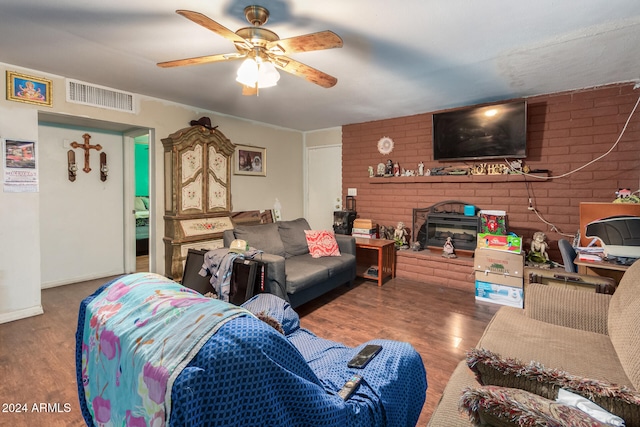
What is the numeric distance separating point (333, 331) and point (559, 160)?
3.15 metres

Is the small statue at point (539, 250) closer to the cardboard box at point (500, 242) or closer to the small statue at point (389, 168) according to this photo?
the cardboard box at point (500, 242)

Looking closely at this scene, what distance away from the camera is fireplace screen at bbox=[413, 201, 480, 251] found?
13.5 ft

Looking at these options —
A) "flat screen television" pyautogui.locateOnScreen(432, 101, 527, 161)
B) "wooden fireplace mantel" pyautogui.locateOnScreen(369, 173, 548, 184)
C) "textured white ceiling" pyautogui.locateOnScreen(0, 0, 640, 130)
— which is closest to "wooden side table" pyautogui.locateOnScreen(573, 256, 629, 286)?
"wooden fireplace mantel" pyautogui.locateOnScreen(369, 173, 548, 184)

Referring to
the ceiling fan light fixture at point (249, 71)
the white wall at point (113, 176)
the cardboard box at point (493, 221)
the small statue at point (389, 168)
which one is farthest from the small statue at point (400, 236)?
the ceiling fan light fixture at point (249, 71)

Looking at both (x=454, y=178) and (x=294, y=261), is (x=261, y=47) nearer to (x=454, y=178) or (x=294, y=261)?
(x=294, y=261)

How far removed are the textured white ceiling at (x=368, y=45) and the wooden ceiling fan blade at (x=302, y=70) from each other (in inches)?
9.6

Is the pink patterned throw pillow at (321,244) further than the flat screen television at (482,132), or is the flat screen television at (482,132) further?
the pink patterned throw pillow at (321,244)

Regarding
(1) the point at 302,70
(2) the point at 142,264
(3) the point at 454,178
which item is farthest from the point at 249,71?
(2) the point at 142,264

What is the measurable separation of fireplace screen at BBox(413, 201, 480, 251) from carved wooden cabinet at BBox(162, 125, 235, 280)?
9.02 feet

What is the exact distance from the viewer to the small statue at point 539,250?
11.5ft

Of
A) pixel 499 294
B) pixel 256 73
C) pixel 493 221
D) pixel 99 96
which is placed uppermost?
pixel 99 96

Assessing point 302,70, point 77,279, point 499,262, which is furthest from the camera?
point 77,279

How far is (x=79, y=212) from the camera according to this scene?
4.18 meters

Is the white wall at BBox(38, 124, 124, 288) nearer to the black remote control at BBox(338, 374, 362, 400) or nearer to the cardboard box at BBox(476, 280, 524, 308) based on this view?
the black remote control at BBox(338, 374, 362, 400)
